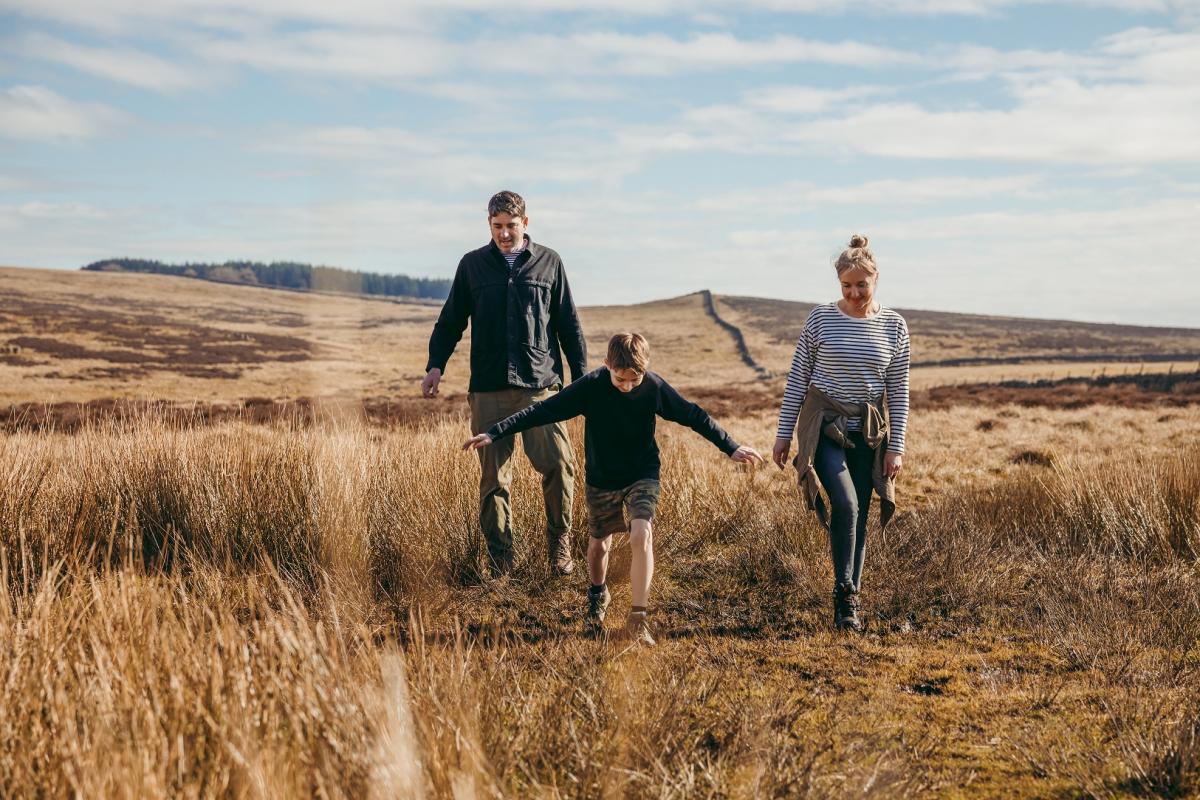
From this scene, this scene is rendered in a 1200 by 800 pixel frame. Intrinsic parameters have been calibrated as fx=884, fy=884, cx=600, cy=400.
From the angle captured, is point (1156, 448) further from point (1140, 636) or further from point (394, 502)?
point (394, 502)

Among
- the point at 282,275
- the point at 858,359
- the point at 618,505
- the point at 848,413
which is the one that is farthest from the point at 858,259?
the point at 282,275

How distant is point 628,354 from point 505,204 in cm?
138

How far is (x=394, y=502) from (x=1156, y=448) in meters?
12.7

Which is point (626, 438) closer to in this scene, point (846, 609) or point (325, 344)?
point (846, 609)

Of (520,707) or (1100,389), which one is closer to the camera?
(520,707)

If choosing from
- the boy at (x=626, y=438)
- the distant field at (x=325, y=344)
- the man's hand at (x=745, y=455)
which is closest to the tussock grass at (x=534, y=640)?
the boy at (x=626, y=438)

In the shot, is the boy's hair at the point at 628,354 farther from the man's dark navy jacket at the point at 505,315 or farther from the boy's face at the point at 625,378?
the man's dark navy jacket at the point at 505,315

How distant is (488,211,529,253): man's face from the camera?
4578 mm

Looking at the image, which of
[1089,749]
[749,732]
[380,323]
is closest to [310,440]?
[749,732]

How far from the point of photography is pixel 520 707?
2768 millimetres

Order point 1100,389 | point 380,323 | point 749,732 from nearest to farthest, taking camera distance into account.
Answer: point 749,732, point 1100,389, point 380,323

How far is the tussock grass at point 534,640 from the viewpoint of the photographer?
2.12 metres

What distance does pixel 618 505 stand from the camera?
3990 millimetres

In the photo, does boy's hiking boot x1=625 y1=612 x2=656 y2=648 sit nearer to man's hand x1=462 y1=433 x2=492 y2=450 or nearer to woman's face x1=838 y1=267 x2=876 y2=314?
man's hand x1=462 y1=433 x2=492 y2=450
